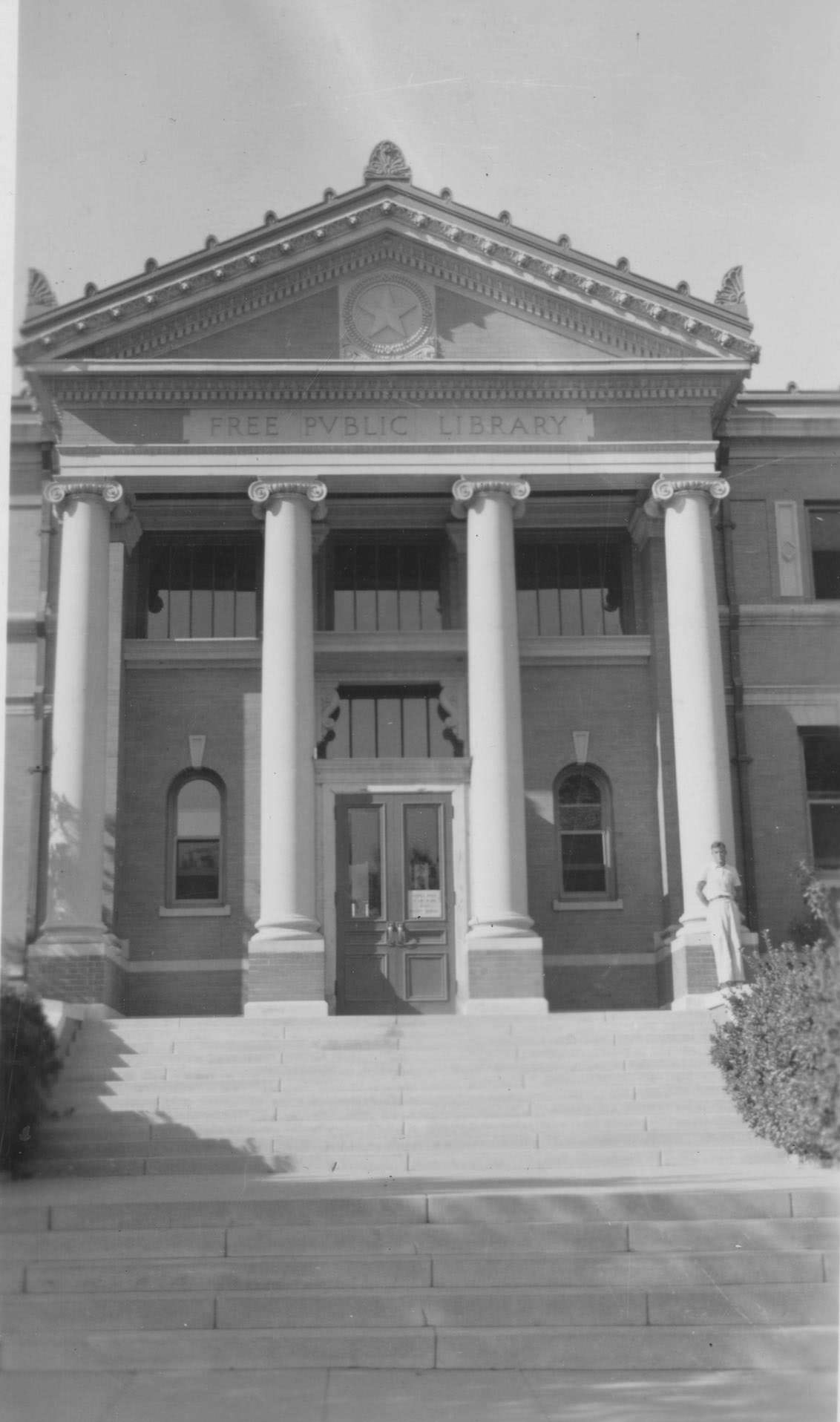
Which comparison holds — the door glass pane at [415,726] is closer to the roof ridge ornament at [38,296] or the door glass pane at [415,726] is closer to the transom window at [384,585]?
the transom window at [384,585]

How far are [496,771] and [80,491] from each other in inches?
287

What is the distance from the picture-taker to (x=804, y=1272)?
1208 cm

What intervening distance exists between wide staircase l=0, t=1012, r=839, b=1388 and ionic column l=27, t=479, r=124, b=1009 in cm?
275

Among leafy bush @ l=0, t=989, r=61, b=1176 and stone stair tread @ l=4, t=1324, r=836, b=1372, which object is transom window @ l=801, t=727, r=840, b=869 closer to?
leafy bush @ l=0, t=989, r=61, b=1176

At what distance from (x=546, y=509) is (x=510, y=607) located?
136 inches

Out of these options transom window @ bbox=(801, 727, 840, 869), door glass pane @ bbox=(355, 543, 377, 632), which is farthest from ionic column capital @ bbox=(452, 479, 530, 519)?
transom window @ bbox=(801, 727, 840, 869)

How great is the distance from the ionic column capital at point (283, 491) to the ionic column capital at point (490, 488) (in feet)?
6.49

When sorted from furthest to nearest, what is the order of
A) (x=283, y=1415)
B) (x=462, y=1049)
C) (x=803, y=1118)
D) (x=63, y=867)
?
1. (x=63, y=867)
2. (x=462, y=1049)
3. (x=803, y=1118)
4. (x=283, y=1415)

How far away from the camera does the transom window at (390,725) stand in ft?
83.7

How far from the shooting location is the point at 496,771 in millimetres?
22312

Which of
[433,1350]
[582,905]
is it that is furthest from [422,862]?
[433,1350]

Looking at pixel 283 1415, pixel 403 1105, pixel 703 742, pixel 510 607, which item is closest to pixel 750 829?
pixel 703 742

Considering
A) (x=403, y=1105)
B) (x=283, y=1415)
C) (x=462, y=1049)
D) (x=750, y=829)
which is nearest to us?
(x=283, y=1415)

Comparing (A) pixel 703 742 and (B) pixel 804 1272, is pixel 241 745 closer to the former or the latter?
(A) pixel 703 742
